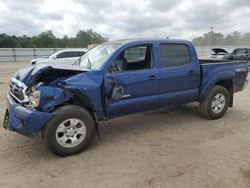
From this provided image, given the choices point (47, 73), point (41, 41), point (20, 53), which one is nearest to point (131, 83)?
point (47, 73)

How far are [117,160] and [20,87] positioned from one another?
1963mm

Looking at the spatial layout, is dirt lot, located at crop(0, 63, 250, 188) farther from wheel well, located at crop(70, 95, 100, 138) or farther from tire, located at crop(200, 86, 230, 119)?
wheel well, located at crop(70, 95, 100, 138)

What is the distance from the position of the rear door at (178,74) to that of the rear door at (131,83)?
0.21 metres

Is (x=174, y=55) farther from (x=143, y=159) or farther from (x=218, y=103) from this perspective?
(x=143, y=159)

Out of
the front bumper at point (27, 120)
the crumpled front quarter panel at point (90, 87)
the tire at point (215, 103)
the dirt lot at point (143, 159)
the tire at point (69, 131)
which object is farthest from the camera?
the tire at point (215, 103)

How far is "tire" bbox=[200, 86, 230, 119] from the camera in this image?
6458 mm

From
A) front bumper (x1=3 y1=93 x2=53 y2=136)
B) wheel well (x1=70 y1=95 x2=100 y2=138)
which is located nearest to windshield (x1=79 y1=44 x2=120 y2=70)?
wheel well (x1=70 y1=95 x2=100 y2=138)

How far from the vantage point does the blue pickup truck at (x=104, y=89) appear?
4.41 meters

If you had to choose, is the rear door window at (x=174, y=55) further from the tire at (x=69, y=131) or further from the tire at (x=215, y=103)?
the tire at (x=69, y=131)

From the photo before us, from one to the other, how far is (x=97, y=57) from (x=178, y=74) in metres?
1.66

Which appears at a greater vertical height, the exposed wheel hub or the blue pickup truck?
the blue pickup truck

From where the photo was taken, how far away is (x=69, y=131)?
15.0 ft

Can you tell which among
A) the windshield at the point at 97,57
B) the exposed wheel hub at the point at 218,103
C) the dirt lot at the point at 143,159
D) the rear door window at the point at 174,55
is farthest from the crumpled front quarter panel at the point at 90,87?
the exposed wheel hub at the point at 218,103

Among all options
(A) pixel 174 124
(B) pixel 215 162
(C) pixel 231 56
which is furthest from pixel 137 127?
(C) pixel 231 56
